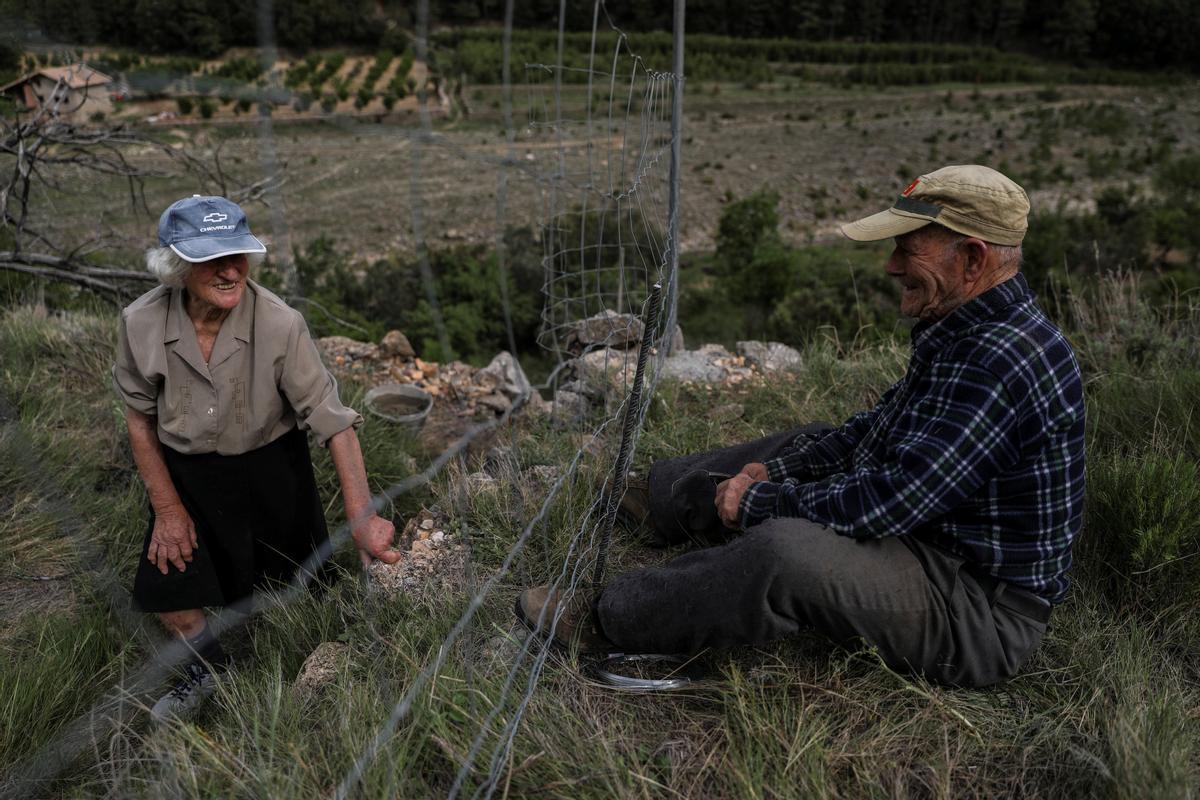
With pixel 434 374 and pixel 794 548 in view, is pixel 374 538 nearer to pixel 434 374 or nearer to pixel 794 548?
pixel 794 548

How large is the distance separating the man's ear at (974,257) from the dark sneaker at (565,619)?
45.6 inches

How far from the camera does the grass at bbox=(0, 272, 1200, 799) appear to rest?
1.66 m

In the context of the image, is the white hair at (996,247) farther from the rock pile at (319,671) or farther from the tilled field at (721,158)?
the rock pile at (319,671)

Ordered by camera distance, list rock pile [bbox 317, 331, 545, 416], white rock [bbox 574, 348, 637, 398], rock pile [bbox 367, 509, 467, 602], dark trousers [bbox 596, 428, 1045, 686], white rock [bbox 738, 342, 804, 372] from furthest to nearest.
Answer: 1. rock pile [bbox 317, 331, 545, 416]
2. white rock [bbox 738, 342, 804, 372]
3. white rock [bbox 574, 348, 637, 398]
4. rock pile [bbox 367, 509, 467, 602]
5. dark trousers [bbox 596, 428, 1045, 686]

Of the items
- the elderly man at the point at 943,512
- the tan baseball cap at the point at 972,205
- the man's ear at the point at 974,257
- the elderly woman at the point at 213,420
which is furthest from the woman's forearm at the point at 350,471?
the man's ear at the point at 974,257

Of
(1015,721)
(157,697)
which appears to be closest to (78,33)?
(157,697)

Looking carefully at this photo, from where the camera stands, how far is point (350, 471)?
7.02ft

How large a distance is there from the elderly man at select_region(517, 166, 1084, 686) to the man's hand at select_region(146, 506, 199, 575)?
113cm

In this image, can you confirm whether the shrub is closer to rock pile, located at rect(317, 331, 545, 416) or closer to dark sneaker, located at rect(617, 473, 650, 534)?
dark sneaker, located at rect(617, 473, 650, 534)

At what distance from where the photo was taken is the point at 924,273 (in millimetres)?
1850

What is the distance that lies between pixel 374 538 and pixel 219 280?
0.72 meters

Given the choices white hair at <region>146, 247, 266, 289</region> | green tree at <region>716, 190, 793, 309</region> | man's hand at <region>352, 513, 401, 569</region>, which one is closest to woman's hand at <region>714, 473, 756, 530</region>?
man's hand at <region>352, 513, 401, 569</region>

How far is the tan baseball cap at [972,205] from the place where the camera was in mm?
1753

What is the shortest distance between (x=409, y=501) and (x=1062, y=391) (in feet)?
7.52
